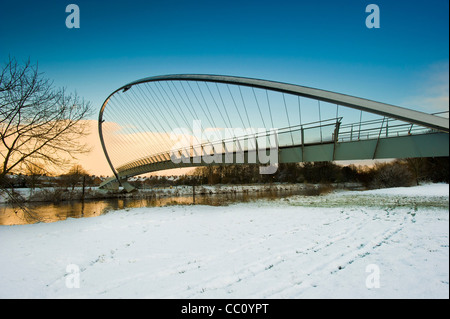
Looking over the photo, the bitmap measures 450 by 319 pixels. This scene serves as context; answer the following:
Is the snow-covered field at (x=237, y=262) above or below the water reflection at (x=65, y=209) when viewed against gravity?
above

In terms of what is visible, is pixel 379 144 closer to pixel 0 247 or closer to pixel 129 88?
pixel 0 247

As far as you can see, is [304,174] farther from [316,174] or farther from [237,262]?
[237,262]

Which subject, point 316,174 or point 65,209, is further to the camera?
point 316,174

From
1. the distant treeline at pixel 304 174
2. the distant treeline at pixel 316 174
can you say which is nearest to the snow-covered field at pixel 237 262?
the distant treeline at pixel 316 174

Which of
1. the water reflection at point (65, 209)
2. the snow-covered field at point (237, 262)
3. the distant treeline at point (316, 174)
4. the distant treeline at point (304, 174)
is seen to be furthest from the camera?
the distant treeline at point (304, 174)

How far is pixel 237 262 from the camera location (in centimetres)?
484

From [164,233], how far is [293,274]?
4965 mm

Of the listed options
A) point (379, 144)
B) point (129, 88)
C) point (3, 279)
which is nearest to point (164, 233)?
point (3, 279)

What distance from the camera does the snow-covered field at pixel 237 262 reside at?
3646mm

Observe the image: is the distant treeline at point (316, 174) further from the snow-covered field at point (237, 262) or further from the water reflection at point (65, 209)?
the snow-covered field at point (237, 262)

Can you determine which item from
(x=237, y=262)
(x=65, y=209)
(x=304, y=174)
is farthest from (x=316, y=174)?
(x=237, y=262)

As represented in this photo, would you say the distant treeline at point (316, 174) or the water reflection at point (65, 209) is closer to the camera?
the water reflection at point (65, 209)
